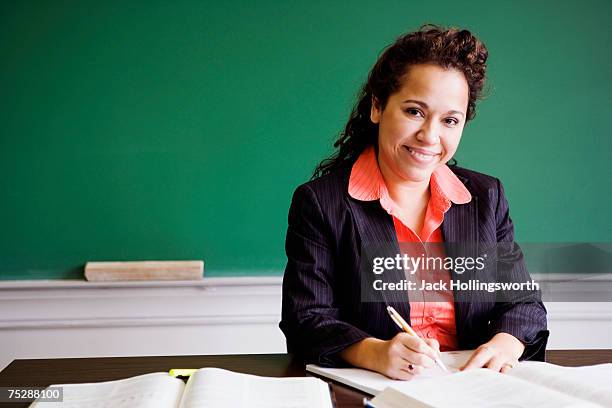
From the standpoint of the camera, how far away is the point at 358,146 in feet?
6.15

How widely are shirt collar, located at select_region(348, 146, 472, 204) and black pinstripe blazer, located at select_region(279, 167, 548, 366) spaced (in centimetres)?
2

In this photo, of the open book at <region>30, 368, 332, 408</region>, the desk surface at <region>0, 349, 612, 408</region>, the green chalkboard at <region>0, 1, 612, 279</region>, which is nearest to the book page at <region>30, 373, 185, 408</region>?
the open book at <region>30, 368, 332, 408</region>

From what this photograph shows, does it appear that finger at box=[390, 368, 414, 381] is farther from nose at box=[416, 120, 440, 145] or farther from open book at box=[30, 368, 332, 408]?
nose at box=[416, 120, 440, 145]

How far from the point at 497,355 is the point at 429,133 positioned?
516 mm

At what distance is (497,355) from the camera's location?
4.44 feet

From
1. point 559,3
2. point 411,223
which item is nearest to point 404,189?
point 411,223

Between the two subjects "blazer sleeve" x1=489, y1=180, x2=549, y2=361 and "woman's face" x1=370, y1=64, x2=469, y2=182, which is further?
"woman's face" x1=370, y1=64, x2=469, y2=182

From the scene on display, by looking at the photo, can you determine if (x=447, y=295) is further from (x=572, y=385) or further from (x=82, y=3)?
(x=82, y=3)

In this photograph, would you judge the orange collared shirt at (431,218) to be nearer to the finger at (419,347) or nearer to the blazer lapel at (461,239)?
the blazer lapel at (461,239)

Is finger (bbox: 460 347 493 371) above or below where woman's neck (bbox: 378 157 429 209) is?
below

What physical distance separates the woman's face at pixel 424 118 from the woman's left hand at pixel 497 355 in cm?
45

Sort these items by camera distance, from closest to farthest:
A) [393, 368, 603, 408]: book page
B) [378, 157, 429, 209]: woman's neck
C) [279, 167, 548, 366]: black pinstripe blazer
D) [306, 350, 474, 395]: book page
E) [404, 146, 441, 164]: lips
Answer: [393, 368, 603, 408]: book page
[306, 350, 474, 395]: book page
[279, 167, 548, 366]: black pinstripe blazer
[404, 146, 441, 164]: lips
[378, 157, 429, 209]: woman's neck

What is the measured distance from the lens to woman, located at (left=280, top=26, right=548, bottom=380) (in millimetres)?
1573

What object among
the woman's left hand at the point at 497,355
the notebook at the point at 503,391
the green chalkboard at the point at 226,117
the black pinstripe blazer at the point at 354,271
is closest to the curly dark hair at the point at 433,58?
the black pinstripe blazer at the point at 354,271
